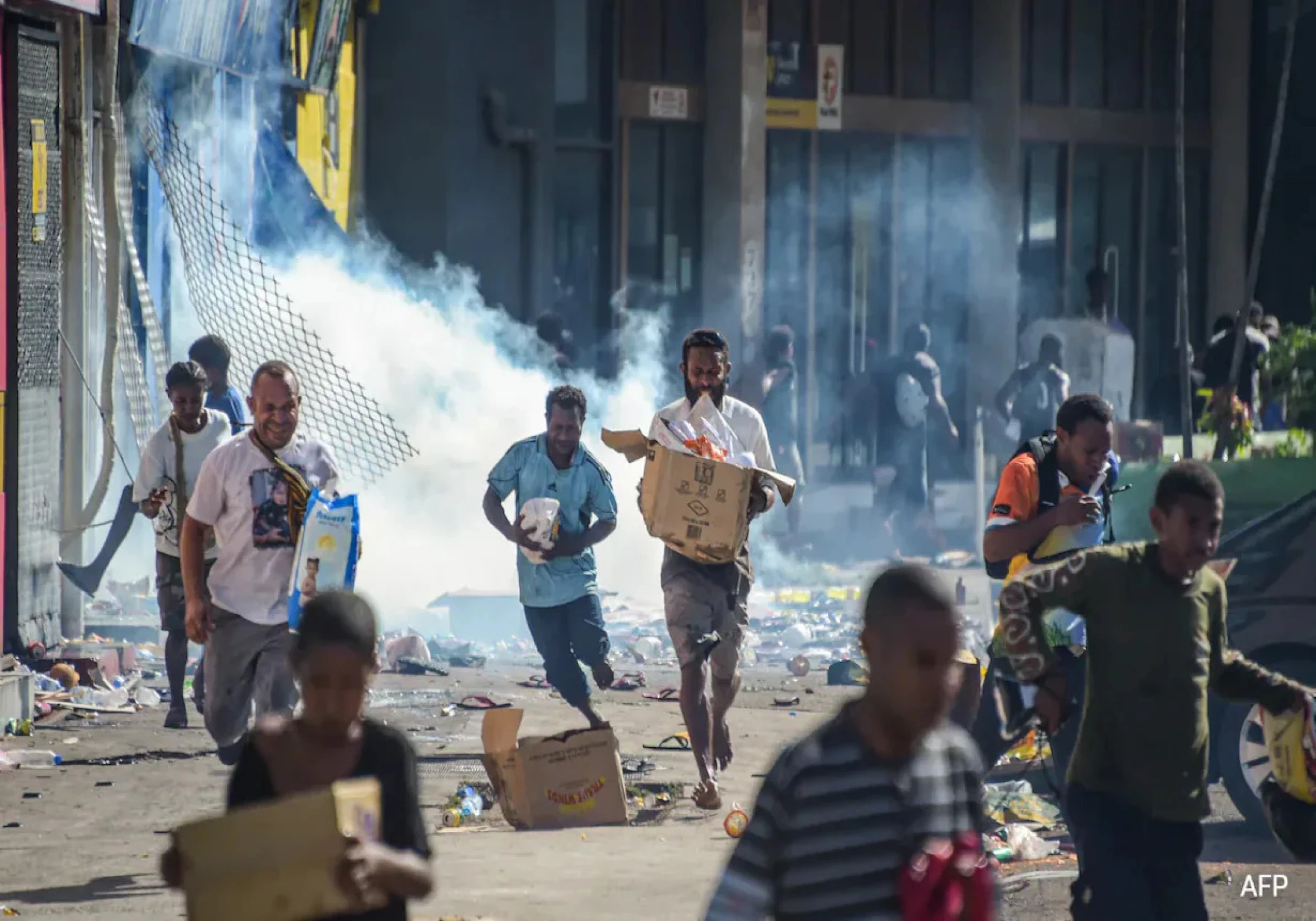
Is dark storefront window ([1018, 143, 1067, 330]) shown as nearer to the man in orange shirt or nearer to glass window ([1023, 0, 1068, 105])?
glass window ([1023, 0, 1068, 105])

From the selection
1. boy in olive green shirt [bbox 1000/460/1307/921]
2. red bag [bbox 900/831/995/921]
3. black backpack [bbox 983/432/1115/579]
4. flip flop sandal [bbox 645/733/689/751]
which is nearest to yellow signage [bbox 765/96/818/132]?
flip flop sandal [bbox 645/733/689/751]

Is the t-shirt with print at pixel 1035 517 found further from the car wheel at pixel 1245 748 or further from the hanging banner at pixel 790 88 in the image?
the hanging banner at pixel 790 88

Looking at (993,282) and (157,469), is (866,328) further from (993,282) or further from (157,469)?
(157,469)

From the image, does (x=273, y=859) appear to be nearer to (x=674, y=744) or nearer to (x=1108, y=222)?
(x=674, y=744)

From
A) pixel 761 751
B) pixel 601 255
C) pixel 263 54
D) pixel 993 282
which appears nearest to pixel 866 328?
pixel 993 282

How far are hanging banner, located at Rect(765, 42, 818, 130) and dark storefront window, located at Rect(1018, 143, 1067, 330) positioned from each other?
9.69 ft

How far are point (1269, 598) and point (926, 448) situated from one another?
9313 millimetres

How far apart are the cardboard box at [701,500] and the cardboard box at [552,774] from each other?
0.83 meters

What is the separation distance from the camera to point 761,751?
32.4ft

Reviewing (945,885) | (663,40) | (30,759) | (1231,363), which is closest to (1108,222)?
(663,40)

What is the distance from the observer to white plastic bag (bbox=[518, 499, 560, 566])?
8930 millimetres

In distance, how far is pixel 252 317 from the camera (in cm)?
1548

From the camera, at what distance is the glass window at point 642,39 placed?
67.0 feet

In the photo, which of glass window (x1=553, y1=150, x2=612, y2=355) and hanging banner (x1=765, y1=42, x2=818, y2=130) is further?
hanging banner (x1=765, y1=42, x2=818, y2=130)
